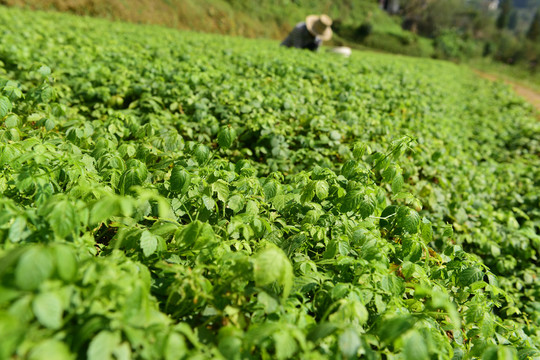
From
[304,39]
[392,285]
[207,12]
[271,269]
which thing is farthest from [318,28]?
[207,12]

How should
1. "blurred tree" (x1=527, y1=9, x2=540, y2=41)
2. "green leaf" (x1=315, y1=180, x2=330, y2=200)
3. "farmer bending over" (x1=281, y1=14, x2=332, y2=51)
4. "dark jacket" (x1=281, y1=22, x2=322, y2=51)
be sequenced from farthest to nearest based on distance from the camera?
1. "blurred tree" (x1=527, y1=9, x2=540, y2=41)
2. "dark jacket" (x1=281, y1=22, x2=322, y2=51)
3. "farmer bending over" (x1=281, y1=14, x2=332, y2=51)
4. "green leaf" (x1=315, y1=180, x2=330, y2=200)

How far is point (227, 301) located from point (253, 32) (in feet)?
105

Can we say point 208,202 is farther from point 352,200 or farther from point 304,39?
point 304,39

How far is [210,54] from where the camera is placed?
783 centimetres

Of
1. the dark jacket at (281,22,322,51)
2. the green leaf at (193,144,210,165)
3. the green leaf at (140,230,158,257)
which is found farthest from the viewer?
the dark jacket at (281,22,322,51)

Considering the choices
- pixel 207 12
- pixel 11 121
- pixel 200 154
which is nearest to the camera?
pixel 200 154

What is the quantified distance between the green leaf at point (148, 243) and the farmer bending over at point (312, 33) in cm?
1257

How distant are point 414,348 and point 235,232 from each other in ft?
3.33

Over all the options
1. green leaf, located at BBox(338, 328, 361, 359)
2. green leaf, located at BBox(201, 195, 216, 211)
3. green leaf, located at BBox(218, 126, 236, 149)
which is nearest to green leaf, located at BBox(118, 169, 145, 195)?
green leaf, located at BBox(201, 195, 216, 211)

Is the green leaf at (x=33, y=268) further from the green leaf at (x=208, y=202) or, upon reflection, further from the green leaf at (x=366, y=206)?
the green leaf at (x=366, y=206)

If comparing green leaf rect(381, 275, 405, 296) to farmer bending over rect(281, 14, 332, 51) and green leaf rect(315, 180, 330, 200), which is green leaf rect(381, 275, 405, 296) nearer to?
green leaf rect(315, 180, 330, 200)

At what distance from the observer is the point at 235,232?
1.81 metres

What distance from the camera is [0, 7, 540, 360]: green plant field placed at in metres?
1.09

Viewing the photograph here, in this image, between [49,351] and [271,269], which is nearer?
[49,351]
